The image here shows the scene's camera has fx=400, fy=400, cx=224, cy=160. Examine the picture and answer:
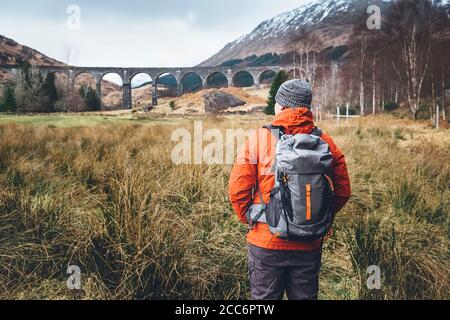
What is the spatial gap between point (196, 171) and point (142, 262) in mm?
2080

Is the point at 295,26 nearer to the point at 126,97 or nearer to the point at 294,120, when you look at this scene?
the point at 126,97

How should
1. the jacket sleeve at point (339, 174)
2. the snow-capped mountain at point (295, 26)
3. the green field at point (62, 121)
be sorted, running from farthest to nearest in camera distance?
the snow-capped mountain at point (295, 26) < the green field at point (62, 121) < the jacket sleeve at point (339, 174)

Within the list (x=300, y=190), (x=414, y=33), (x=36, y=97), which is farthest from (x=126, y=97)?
(x=300, y=190)

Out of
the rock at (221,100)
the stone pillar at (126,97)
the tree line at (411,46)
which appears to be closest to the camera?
the tree line at (411,46)

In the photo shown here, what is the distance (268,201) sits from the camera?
1932mm

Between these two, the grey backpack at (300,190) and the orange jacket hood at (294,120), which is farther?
the orange jacket hood at (294,120)

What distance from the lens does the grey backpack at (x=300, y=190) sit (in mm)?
1805

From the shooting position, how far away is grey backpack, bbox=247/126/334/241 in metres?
1.80

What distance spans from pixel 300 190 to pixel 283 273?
461 mm

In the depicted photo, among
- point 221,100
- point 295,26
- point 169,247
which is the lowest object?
point 169,247

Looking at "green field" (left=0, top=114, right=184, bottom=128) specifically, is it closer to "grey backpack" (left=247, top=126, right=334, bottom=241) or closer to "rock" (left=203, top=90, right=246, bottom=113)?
"grey backpack" (left=247, top=126, right=334, bottom=241)

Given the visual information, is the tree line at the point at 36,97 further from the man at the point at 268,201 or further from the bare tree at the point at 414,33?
the man at the point at 268,201

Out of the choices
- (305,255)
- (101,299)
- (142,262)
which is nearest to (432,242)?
(305,255)

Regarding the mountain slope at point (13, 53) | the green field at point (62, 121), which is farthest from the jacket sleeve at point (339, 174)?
the mountain slope at point (13, 53)
